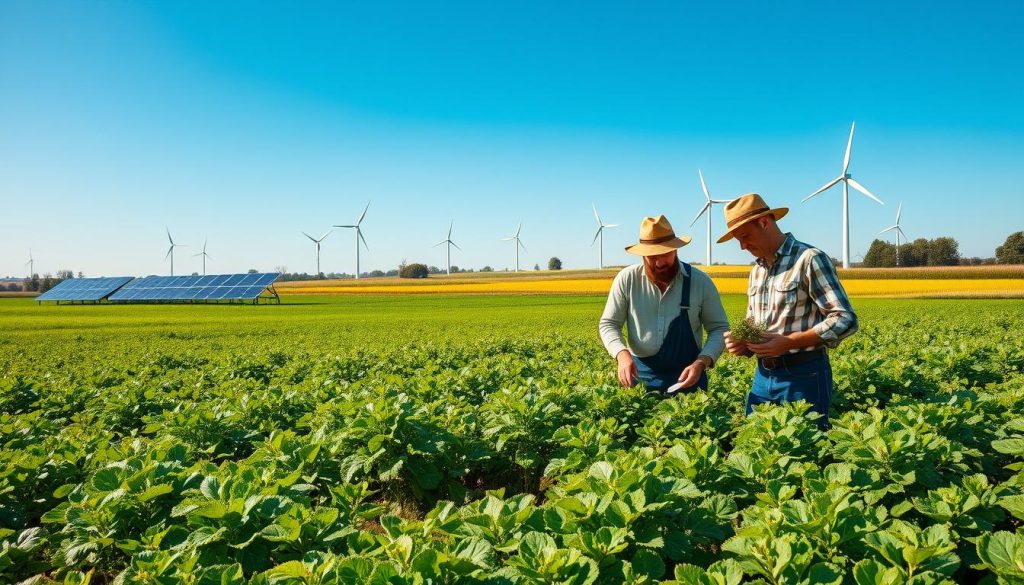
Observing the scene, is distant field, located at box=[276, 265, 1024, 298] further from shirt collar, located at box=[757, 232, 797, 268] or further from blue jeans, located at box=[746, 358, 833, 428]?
shirt collar, located at box=[757, 232, 797, 268]

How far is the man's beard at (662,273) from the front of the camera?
522 cm

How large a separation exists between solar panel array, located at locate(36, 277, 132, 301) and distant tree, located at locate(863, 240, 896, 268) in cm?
10517

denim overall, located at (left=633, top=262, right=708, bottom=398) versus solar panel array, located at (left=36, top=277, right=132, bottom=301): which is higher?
solar panel array, located at (left=36, top=277, right=132, bottom=301)

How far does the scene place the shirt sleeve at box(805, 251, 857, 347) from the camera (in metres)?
4.02

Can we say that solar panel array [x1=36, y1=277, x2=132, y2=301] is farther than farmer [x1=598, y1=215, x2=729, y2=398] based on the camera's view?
Yes

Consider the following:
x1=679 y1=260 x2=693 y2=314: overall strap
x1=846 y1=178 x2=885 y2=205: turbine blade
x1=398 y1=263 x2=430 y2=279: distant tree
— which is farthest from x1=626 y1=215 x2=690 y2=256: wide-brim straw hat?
x1=398 y1=263 x2=430 y2=279: distant tree

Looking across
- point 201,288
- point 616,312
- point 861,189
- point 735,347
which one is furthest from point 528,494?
point 201,288

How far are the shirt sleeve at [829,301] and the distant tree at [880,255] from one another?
335ft

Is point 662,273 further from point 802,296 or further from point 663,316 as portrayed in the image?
point 802,296

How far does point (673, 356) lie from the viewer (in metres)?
5.45

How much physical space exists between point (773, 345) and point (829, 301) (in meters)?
0.47

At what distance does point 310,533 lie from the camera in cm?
283

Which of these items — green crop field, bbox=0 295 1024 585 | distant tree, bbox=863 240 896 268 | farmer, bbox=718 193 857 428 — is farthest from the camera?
distant tree, bbox=863 240 896 268

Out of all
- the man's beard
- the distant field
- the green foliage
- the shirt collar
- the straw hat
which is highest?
the straw hat
